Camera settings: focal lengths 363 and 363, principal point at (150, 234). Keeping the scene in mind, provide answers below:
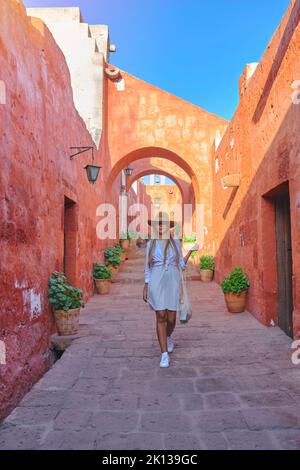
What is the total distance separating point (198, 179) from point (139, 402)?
888cm

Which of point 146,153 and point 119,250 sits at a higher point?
point 146,153

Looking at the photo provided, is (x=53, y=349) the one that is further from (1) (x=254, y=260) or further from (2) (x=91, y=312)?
(1) (x=254, y=260)

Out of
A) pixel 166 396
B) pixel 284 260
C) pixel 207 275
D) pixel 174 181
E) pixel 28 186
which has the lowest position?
pixel 166 396

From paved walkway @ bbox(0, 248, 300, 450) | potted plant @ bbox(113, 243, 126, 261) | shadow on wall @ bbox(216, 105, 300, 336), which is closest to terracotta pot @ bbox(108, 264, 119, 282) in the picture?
potted plant @ bbox(113, 243, 126, 261)

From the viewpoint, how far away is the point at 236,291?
5.80 meters

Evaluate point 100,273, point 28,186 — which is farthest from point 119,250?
point 28,186

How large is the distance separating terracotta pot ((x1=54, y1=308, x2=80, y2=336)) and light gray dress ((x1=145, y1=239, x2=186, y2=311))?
1346mm

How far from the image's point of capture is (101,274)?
8.36m

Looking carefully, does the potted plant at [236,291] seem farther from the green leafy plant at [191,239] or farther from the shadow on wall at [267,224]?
the green leafy plant at [191,239]

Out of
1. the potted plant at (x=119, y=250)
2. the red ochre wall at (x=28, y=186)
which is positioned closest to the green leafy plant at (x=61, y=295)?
the red ochre wall at (x=28, y=186)

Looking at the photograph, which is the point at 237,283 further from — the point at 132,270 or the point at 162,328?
the point at 132,270

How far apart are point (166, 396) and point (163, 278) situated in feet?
3.67

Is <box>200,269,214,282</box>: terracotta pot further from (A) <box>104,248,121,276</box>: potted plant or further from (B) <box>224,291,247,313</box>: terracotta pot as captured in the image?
(B) <box>224,291,247,313</box>: terracotta pot

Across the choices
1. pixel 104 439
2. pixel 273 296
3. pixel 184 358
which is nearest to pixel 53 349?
pixel 184 358
